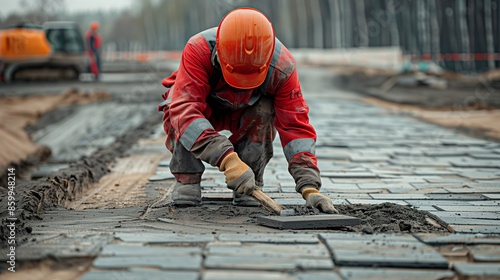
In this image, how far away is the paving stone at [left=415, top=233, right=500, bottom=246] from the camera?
94.7 inches

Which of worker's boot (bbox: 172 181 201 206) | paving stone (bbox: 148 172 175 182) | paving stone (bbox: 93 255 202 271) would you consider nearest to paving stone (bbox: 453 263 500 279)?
paving stone (bbox: 93 255 202 271)

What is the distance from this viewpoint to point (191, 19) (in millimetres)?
35906

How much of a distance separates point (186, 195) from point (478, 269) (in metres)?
1.84

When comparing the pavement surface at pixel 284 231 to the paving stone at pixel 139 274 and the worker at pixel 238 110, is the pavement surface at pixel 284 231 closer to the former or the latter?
the paving stone at pixel 139 274

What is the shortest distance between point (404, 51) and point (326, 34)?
6945mm

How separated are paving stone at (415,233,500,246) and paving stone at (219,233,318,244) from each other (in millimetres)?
573

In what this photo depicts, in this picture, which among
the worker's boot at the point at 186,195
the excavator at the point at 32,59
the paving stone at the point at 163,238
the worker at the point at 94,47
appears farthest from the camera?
the worker at the point at 94,47

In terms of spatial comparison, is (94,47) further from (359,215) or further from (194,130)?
(359,215)

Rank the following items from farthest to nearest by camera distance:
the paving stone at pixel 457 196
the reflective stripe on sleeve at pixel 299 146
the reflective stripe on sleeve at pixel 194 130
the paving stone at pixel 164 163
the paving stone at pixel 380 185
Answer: the paving stone at pixel 164 163, the paving stone at pixel 380 185, the paving stone at pixel 457 196, the reflective stripe on sleeve at pixel 299 146, the reflective stripe on sleeve at pixel 194 130

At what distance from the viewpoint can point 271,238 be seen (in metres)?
2.42

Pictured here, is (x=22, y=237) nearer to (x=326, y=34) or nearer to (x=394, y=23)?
(x=394, y=23)

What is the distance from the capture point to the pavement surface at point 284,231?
2.06m

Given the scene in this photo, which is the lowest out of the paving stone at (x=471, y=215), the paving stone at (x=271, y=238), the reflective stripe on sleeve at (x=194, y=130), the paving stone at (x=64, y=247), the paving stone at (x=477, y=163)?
the paving stone at (x=477, y=163)

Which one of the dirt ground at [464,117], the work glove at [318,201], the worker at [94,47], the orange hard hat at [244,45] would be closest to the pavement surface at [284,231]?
the work glove at [318,201]
